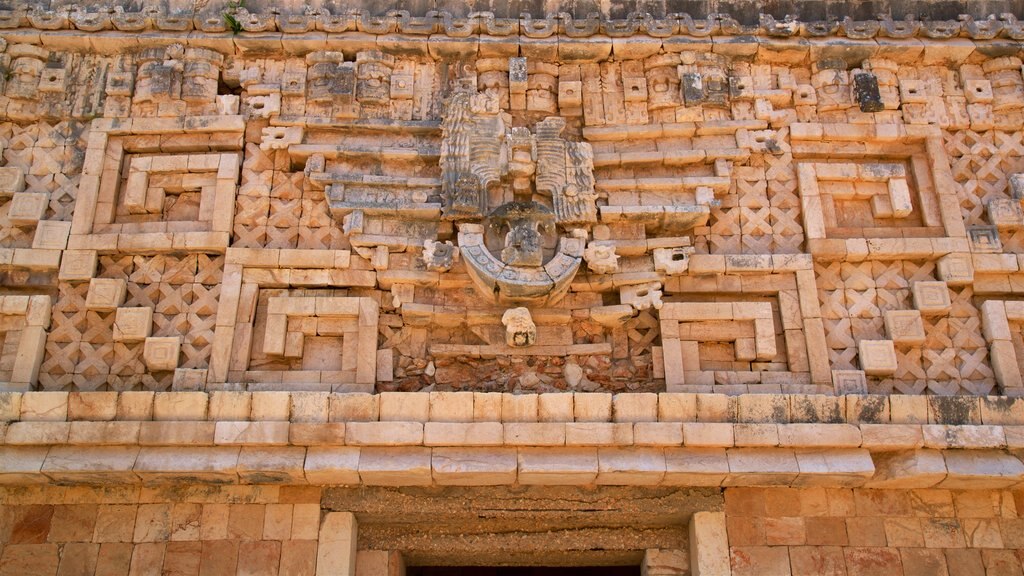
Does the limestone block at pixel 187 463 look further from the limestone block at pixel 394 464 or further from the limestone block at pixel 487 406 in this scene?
the limestone block at pixel 487 406

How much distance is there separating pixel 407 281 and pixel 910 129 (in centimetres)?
496

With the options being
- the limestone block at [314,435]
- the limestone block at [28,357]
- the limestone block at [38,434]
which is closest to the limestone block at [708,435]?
the limestone block at [314,435]

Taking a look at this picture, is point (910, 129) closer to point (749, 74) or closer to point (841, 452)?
point (749, 74)

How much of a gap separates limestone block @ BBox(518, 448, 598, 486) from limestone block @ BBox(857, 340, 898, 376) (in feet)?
8.07

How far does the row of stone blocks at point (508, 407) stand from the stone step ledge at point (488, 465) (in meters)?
0.24

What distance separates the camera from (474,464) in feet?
21.9

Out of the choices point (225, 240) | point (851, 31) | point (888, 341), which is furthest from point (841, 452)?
point (225, 240)

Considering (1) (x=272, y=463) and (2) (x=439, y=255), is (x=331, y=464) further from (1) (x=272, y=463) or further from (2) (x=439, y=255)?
(2) (x=439, y=255)

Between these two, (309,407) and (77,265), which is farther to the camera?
(77,265)

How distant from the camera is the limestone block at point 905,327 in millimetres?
7406

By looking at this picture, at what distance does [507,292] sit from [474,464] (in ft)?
4.86

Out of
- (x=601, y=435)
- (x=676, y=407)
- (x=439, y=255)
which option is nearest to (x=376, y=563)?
(x=601, y=435)

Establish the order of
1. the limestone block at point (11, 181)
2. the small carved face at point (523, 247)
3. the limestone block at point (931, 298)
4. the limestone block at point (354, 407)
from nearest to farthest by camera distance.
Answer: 1. the limestone block at point (354, 407)
2. the small carved face at point (523, 247)
3. the limestone block at point (931, 298)
4. the limestone block at point (11, 181)

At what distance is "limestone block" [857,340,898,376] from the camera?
7.27 m
